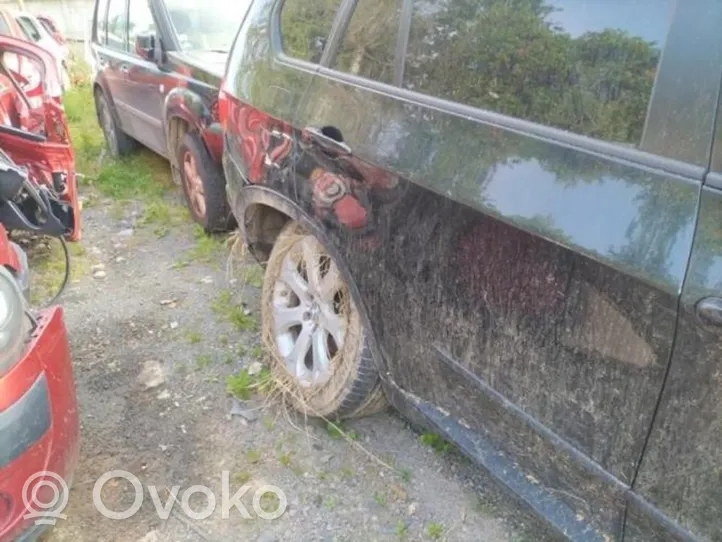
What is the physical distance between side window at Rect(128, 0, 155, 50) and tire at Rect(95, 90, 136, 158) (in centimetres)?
98

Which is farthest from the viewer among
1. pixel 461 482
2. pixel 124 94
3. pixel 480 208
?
pixel 124 94

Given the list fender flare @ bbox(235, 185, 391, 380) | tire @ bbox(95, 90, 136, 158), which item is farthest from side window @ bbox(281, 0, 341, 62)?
tire @ bbox(95, 90, 136, 158)

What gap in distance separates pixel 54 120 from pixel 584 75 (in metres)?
3.52

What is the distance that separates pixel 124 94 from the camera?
18.2 feet

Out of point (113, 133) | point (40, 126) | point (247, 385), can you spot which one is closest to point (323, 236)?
point (247, 385)

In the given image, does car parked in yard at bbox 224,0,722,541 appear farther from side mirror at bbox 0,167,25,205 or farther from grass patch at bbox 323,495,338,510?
side mirror at bbox 0,167,25,205

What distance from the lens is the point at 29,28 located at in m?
9.16

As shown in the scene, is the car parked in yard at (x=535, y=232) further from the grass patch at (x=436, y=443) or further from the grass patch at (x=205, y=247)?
the grass patch at (x=205, y=247)

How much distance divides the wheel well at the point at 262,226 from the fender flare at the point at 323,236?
0.06m

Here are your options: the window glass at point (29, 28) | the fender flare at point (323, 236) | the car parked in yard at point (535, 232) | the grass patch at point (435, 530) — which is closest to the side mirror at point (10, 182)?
the fender flare at point (323, 236)

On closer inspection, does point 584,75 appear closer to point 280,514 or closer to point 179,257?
point 280,514

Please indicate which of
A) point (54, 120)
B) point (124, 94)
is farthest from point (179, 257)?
point (124, 94)

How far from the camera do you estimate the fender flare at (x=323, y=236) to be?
7.22 ft

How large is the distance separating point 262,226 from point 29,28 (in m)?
8.16
